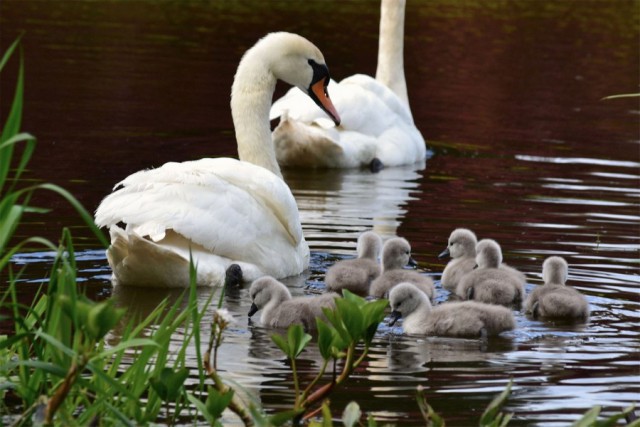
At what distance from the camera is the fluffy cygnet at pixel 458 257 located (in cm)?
A: 862

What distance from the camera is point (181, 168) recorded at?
26.8 ft

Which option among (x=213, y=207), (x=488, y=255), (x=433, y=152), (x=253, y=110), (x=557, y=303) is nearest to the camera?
(x=557, y=303)

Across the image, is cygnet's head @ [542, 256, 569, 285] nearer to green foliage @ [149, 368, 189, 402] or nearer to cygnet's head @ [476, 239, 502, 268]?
cygnet's head @ [476, 239, 502, 268]

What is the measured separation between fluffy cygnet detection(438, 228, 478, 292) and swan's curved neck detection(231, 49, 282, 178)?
53.9 inches

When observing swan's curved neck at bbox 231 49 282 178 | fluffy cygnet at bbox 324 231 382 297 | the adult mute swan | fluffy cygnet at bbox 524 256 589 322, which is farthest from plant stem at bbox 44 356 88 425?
swan's curved neck at bbox 231 49 282 178

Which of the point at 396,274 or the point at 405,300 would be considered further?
the point at 396,274

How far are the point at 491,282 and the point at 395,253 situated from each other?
29.3 inches

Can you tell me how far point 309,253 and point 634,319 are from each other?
2301mm

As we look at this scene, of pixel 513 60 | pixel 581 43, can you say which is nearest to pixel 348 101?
pixel 513 60

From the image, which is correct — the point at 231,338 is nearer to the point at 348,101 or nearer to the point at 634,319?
the point at 634,319

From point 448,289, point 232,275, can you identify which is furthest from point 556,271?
point 232,275

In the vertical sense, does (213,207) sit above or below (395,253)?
above

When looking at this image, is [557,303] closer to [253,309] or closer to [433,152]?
[253,309]

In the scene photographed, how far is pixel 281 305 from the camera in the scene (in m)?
7.38
